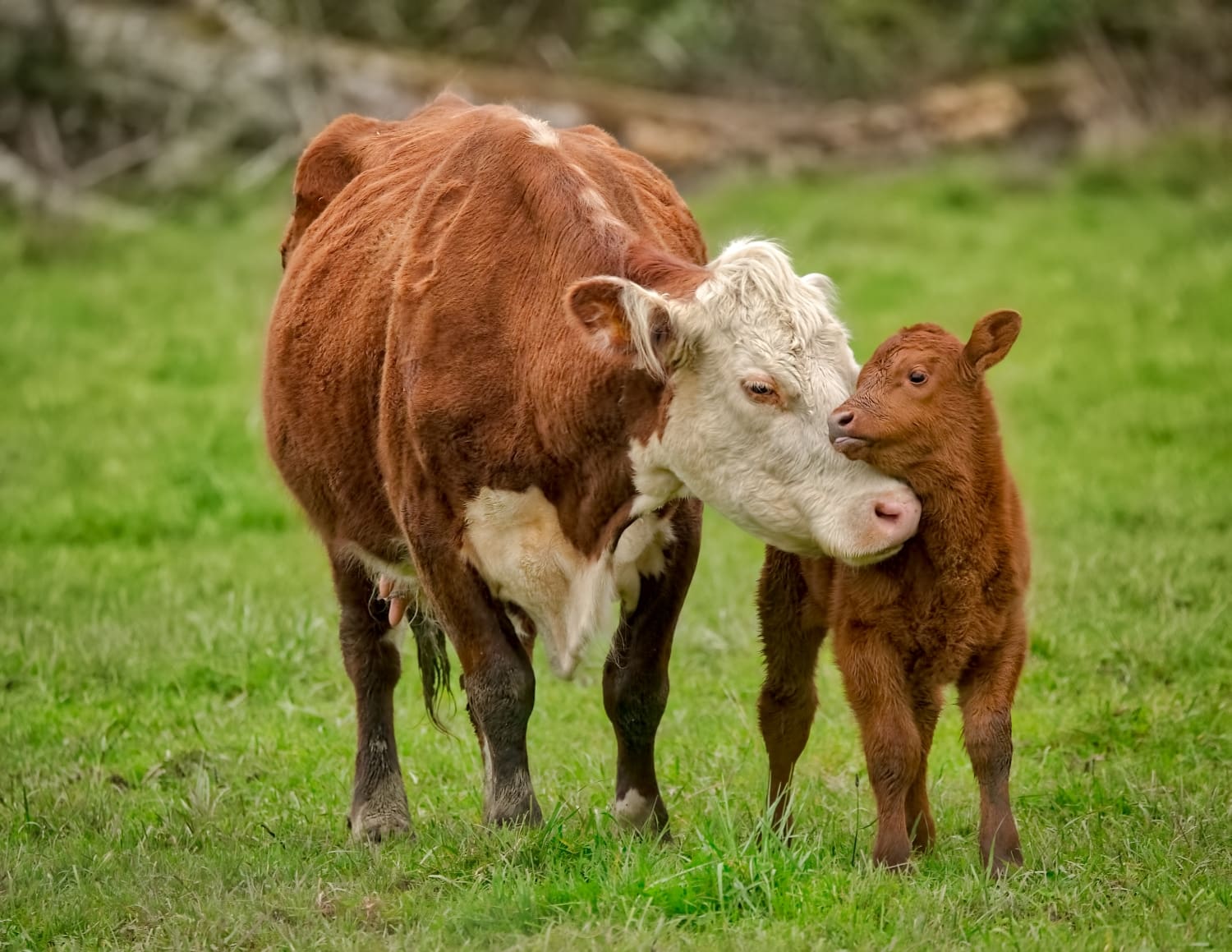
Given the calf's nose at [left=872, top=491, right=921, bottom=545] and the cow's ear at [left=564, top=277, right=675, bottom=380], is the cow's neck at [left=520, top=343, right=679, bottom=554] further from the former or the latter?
the calf's nose at [left=872, top=491, right=921, bottom=545]

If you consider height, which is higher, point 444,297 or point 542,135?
point 542,135

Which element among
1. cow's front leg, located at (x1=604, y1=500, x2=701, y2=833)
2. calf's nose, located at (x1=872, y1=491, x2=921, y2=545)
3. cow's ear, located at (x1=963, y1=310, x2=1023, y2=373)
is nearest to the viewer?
calf's nose, located at (x1=872, y1=491, x2=921, y2=545)

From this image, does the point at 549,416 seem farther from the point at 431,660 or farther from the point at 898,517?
the point at 431,660

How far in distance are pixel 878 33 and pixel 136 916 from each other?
54.4 feet

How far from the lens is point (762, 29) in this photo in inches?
760

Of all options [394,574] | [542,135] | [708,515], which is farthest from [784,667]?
[708,515]

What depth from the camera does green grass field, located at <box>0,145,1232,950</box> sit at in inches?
187

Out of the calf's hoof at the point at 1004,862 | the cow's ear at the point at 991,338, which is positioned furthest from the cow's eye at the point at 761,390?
the calf's hoof at the point at 1004,862

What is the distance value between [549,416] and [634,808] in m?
1.32

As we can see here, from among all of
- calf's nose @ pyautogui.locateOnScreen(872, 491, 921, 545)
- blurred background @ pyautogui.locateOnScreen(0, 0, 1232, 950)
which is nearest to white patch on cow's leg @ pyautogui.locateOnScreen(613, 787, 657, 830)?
blurred background @ pyautogui.locateOnScreen(0, 0, 1232, 950)

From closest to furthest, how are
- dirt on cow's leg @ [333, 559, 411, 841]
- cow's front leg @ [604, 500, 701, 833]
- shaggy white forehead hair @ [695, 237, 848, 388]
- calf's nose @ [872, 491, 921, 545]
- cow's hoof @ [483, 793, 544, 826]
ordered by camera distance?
calf's nose @ [872, 491, 921, 545] < shaggy white forehead hair @ [695, 237, 848, 388] < cow's hoof @ [483, 793, 544, 826] < cow's front leg @ [604, 500, 701, 833] < dirt on cow's leg @ [333, 559, 411, 841]

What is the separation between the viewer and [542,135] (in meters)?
5.74

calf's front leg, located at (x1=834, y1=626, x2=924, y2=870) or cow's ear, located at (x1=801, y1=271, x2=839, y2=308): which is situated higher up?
→ cow's ear, located at (x1=801, y1=271, x2=839, y2=308)

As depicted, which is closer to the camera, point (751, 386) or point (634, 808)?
point (751, 386)
